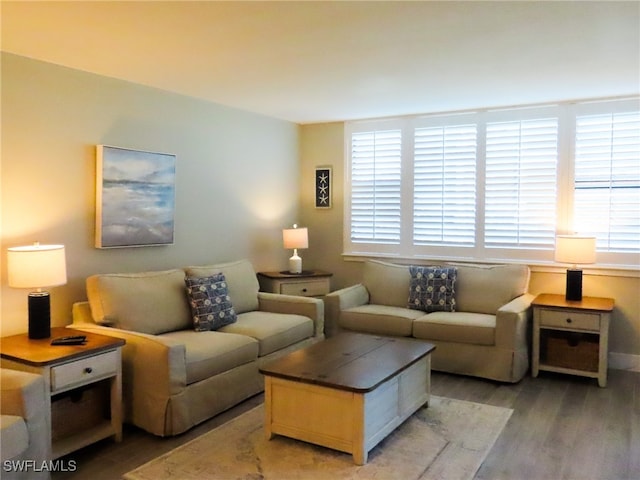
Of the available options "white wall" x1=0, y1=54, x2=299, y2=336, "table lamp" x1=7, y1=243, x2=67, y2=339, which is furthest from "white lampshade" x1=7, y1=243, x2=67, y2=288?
"white wall" x1=0, y1=54, x2=299, y2=336

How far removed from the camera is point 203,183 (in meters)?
4.75

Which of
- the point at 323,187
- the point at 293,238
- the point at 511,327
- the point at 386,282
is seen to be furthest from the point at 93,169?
the point at 511,327

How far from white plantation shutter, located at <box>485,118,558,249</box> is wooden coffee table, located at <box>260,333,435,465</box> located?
2.07 meters

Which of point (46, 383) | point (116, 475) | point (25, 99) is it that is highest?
point (25, 99)

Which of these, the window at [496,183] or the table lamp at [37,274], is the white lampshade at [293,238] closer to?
the window at [496,183]

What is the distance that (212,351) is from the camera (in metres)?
3.48

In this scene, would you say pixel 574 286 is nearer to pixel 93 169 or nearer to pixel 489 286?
pixel 489 286

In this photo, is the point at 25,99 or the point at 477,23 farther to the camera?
the point at 25,99

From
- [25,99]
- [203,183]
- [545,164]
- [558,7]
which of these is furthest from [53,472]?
[545,164]

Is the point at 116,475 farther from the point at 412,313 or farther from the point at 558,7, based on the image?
the point at 558,7

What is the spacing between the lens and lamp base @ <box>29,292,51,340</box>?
10.3 feet

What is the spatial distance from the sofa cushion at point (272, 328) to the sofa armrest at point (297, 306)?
0.07m

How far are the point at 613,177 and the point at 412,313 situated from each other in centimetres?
207

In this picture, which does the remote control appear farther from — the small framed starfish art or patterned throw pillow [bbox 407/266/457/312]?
the small framed starfish art
